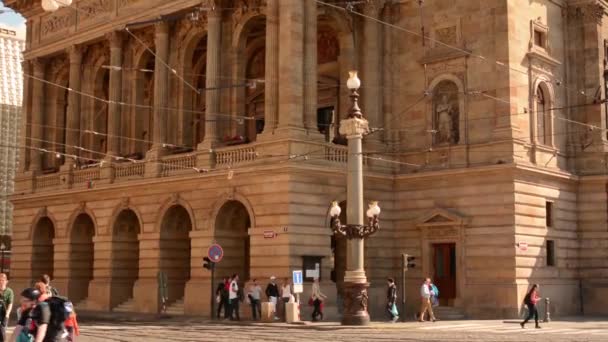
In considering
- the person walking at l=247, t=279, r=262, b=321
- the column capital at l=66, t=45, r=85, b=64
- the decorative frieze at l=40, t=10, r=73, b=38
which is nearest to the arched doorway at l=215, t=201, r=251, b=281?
the person walking at l=247, t=279, r=262, b=321

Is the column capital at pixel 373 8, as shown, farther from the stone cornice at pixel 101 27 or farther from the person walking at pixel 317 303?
the person walking at pixel 317 303

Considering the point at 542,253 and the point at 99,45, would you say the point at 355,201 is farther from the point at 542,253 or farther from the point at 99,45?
the point at 99,45

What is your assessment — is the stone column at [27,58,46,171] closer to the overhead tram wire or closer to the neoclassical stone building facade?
the neoclassical stone building facade

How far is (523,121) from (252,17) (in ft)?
45.9

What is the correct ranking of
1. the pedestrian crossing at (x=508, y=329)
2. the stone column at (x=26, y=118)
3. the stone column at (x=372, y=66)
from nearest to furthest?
the pedestrian crossing at (x=508, y=329) < the stone column at (x=372, y=66) < the stone column at (x=26, y=118)

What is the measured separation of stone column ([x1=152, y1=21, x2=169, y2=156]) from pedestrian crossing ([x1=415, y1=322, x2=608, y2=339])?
18.7m

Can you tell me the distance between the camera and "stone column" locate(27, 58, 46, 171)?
183 ft

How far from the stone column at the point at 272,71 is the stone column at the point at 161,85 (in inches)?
323

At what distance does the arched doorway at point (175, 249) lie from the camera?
150 ft

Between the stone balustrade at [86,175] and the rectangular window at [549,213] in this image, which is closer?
the rectangular window at [549,213]

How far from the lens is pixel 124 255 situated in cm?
4900

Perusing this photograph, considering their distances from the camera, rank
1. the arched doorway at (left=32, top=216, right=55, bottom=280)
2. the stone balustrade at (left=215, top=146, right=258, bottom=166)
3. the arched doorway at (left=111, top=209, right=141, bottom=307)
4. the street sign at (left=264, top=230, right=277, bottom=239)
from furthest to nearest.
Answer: the arched doorway at (left=32, top=216, right=55, bottom=280) → the arched doorway at (left=111, top=209, right=141, bottom=307) → the stone balustrade at (left=215, top=146, right=258, bottom=166) → the street sign at (left=264, top=230, right=277, bottom=239)

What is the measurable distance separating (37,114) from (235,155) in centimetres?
2009

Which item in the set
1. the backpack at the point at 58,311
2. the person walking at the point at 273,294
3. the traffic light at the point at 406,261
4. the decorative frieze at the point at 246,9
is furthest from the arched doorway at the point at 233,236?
the backpack at the point at 58,311
